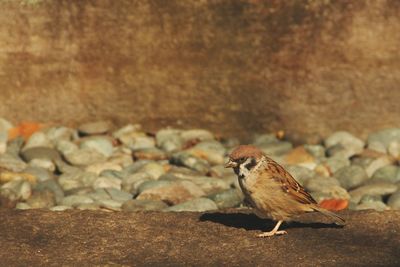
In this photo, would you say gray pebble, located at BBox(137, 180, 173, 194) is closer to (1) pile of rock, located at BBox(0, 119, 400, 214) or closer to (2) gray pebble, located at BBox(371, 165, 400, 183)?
(1) pile of rock, located at BBox(0, 119, 400, 214)

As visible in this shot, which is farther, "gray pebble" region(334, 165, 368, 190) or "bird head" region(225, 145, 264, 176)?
"gray pebble" region(334, 165, 368, 190)

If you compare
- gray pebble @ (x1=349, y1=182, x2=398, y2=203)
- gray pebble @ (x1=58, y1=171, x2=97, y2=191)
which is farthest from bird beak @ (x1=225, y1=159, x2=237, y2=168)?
gray pebble @ (x1=58, y1=171, x2=97, y2=191)

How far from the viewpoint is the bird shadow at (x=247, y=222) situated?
18.8 feet

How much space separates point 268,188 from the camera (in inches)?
213

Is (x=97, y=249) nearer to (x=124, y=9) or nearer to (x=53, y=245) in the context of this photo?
(x=53, y=245)

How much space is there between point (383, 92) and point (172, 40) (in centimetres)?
189

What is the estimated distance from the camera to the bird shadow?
572cm

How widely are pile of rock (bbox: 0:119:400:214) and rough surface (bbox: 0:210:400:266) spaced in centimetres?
89

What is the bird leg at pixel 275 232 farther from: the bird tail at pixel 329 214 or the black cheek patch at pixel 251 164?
the black cheek patch at pixel 251 164

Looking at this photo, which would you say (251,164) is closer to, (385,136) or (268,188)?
(268,188)

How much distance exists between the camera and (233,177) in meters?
7.69

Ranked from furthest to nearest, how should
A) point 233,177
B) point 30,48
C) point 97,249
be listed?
point 30,48 < point 233,177 < point 97,249

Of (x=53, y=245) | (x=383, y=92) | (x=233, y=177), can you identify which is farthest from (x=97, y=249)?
(x=383, y=92)

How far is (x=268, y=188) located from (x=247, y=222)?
0.51 meters
